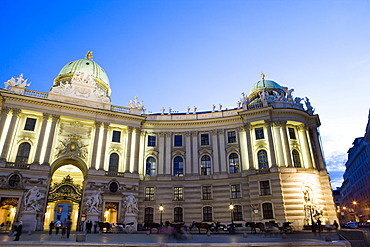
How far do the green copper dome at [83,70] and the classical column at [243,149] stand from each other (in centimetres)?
2548

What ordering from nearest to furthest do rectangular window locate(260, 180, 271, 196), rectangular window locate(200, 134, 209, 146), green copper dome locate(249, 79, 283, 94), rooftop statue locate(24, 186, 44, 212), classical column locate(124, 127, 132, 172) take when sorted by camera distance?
1. rooftop statue locate(24, 186, 44, 212)
2. rectangular window locate(260, 180, 271, 196)
3. classical column locate(124, 127, 132, 172)
4. rectangular window locate(200, 134, 209, 146)
5. green copper dome locate(249, 79, 283, 94)

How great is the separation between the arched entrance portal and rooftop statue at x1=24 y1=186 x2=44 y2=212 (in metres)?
3.73

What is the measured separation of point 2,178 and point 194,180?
79.2 feet

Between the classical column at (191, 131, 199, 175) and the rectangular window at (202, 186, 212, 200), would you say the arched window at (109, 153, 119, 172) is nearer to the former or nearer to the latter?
the classical column at (191, 131, 199, 175)

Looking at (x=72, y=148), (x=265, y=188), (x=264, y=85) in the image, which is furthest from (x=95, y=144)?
(x=264, y=85)

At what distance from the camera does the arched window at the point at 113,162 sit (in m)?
38.7

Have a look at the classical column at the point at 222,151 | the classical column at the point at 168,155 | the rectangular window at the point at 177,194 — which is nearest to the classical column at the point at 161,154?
the classical column at the point at 168,155

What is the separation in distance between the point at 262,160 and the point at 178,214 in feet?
46.2

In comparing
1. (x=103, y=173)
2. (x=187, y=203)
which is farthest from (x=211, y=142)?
(x=103, y=173)

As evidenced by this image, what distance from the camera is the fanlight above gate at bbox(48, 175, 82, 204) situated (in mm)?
35594

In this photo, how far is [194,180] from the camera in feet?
130

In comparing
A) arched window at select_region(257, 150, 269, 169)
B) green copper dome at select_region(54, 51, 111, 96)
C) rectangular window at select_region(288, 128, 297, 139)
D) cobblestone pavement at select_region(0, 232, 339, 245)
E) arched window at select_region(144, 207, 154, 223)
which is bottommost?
cobblestone pavement at select_region(0, 232, 339, 245)

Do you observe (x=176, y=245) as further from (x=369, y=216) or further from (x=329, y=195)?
(x=369, y=216)

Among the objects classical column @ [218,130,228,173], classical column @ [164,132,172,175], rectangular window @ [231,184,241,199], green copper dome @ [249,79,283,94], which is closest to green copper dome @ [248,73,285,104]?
green copper dome @ [249,79,283,94]
